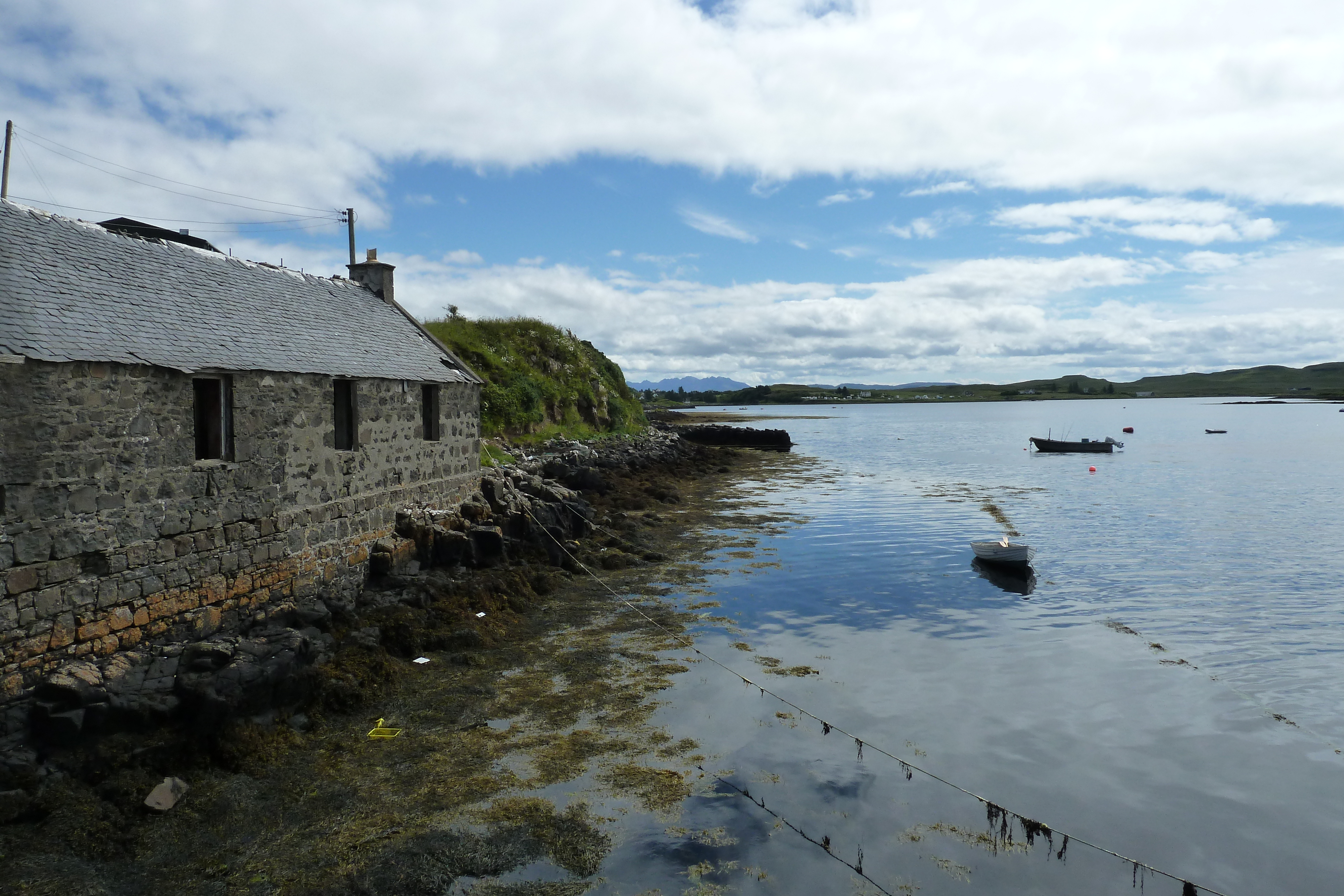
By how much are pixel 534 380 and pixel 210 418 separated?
26431 mm

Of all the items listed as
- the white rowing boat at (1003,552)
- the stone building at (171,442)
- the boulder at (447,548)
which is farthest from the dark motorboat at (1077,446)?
the stone building at (171,442)

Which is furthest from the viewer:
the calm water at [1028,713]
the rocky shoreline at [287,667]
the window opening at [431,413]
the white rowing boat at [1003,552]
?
the white rowing boat at [1003,552]

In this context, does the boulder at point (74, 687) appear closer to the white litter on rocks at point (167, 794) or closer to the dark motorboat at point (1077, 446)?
the white litter on rocks at point (167, 794)

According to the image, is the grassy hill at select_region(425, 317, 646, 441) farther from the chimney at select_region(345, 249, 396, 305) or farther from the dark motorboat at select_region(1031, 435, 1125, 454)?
the dark motorboat at select_region(1031, 435, 1125, 454)

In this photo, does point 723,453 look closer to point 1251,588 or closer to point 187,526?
point 1251,588

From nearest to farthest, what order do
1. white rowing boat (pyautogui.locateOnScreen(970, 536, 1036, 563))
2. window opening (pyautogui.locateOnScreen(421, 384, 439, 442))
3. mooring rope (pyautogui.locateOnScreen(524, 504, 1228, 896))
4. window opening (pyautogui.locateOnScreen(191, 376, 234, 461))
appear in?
mooring rope (pyautogui.locateOnScreen(524, 504, 1228, 896)) < window opening (pyautogui.locateOnScreen(191, 376, 234, 461)) < window opening (pyautogui.locateOnScreen(421, 384, 439, 442)) < white rowing boat (pyautogui.locateOnScreen(970, 536, 1036, 563))

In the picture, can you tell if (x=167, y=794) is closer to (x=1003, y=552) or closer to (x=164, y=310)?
(x=164, y=310)

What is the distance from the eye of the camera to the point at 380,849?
307 inches

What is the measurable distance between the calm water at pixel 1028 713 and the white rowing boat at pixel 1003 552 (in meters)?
0.65

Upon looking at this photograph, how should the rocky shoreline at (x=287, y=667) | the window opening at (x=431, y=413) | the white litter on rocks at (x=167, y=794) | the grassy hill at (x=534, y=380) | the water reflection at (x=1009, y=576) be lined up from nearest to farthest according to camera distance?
the white litter on rocks at (x=167, y=794)
the rocky shoreline at (x=287, y=667)
the window opening at (x=431, y=413)
the water reflection at (x=1009, y=576)
the grassy hill at (x=534, y=380)

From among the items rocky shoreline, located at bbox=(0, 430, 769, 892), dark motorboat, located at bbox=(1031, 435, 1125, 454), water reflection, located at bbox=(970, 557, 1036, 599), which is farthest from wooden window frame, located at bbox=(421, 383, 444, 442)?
dark motorboat, located at bbox=(1031, 435, 1125, 454)

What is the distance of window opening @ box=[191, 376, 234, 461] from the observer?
39.2ft

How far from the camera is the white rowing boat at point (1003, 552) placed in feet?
68.8

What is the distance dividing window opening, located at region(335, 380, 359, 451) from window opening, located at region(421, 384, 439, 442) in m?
3.02
